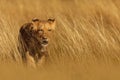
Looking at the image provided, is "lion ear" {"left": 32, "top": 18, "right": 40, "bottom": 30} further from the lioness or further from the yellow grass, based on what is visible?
the yellow grass

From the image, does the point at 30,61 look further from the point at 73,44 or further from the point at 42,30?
the point at 73,44

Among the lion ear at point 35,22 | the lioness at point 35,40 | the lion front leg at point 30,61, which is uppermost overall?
the lion ear at point 35,22

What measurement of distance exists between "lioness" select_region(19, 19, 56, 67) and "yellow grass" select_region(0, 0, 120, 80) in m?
0.11

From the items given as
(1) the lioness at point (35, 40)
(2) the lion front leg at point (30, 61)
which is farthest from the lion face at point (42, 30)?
(2) the lion front leg at point (30, 61)

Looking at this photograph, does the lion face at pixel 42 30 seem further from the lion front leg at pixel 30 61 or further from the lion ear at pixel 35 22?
the lion front leg at pixel 30 61

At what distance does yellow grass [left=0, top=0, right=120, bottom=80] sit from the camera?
248 inches

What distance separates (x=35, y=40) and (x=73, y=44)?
2.09 feet

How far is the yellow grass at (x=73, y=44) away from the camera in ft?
20.6

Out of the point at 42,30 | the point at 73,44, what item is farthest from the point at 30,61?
the point at 73,44

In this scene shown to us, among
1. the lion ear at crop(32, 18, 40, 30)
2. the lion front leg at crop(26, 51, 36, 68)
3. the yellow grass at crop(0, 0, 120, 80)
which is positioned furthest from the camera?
the lion ear at crop(32, 18, 40, 30)

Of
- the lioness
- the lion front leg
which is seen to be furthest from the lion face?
the lion front leg

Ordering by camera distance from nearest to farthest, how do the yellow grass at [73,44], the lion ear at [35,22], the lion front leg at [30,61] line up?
the yellow grass at [73,44] < the lion front leg at [30,61] < the lion ear at [35,22]

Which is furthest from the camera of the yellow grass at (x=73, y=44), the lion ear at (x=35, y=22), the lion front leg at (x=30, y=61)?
the lion ear at (x=35, y=22)

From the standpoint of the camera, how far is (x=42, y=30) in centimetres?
691
